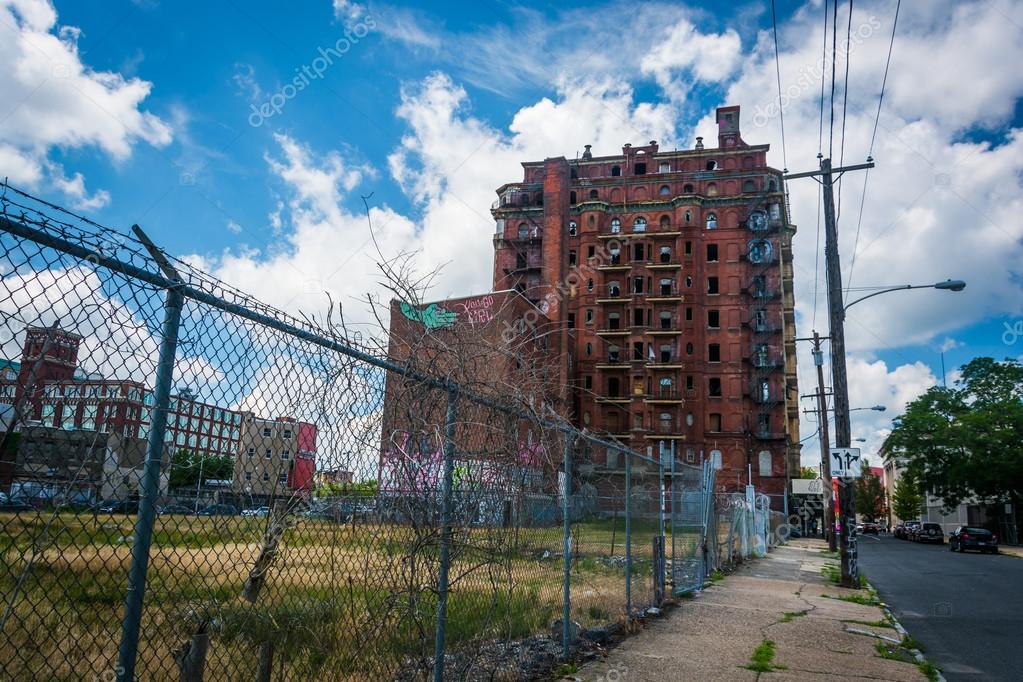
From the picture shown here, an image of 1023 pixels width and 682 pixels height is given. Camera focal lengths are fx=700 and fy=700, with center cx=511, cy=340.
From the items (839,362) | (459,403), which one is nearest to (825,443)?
(839,362)

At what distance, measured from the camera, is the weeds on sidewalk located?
7156mm

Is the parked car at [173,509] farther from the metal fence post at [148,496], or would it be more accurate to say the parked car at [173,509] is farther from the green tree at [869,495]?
the green tree at [869,495]

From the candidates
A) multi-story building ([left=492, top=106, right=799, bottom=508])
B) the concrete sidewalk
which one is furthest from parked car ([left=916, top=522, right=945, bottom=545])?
the concrete sidewalk

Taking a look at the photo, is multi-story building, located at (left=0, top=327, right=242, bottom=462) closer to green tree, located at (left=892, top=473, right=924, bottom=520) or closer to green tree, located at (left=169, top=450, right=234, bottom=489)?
green tree, located at (left=169, top=450, right=234, bottom=489)

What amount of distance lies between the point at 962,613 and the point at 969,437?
1629 inches

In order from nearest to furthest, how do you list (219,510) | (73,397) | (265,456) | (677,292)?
(73,397) < (219,510) < (265,456) < (677,292)

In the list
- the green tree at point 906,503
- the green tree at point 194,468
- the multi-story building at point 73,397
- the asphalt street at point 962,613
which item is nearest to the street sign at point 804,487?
the asphalt street at point 962,613

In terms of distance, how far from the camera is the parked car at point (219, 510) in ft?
10.5

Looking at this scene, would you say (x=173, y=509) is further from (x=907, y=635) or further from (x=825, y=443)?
(x=825, y=443)

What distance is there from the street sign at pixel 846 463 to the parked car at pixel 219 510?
A: 48.7 ft

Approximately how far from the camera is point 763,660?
754 cm

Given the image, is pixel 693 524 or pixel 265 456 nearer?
pixel 265 456

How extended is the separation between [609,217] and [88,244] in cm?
5980

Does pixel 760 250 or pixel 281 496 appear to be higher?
pixel 760 250
